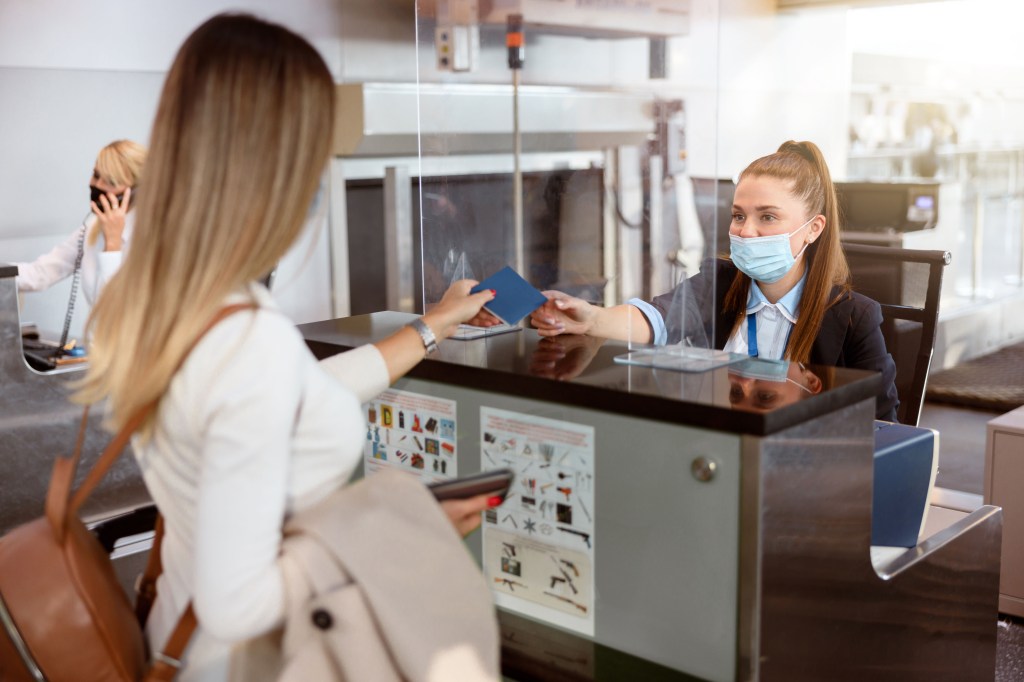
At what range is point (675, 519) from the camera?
1.31 m

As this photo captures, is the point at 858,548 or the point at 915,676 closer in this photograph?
the point at 858,548

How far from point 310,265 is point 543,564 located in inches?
161

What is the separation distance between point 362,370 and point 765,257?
113 cm

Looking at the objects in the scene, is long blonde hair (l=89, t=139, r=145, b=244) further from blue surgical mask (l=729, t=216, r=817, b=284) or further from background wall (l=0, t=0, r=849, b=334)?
blue surgical mask (l=729, t=216, r=817, b=284)

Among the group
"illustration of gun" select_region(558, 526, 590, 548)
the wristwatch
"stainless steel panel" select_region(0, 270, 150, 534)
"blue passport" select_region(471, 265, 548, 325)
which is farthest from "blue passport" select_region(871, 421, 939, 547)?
"stainless steel panel" select_region(0, 270, 150, 534)

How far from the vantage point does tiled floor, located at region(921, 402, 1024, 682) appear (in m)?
2.63

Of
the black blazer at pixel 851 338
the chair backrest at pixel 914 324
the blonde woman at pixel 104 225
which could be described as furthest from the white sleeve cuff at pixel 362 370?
the blonde woman at pixel 104 225

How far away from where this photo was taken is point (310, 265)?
17.6 feet

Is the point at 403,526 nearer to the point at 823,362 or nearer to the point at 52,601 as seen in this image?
the point at 52,601

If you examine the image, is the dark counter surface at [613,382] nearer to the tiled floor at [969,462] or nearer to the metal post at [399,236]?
the tiled floor at [969,462]

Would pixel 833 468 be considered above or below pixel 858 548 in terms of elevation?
above

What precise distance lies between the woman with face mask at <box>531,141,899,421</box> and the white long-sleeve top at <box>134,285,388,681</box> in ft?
4.42

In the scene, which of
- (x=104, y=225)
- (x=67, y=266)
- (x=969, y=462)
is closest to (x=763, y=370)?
(x=104, y=225)

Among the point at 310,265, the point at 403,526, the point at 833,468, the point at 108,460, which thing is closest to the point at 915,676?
the point at 833,468
